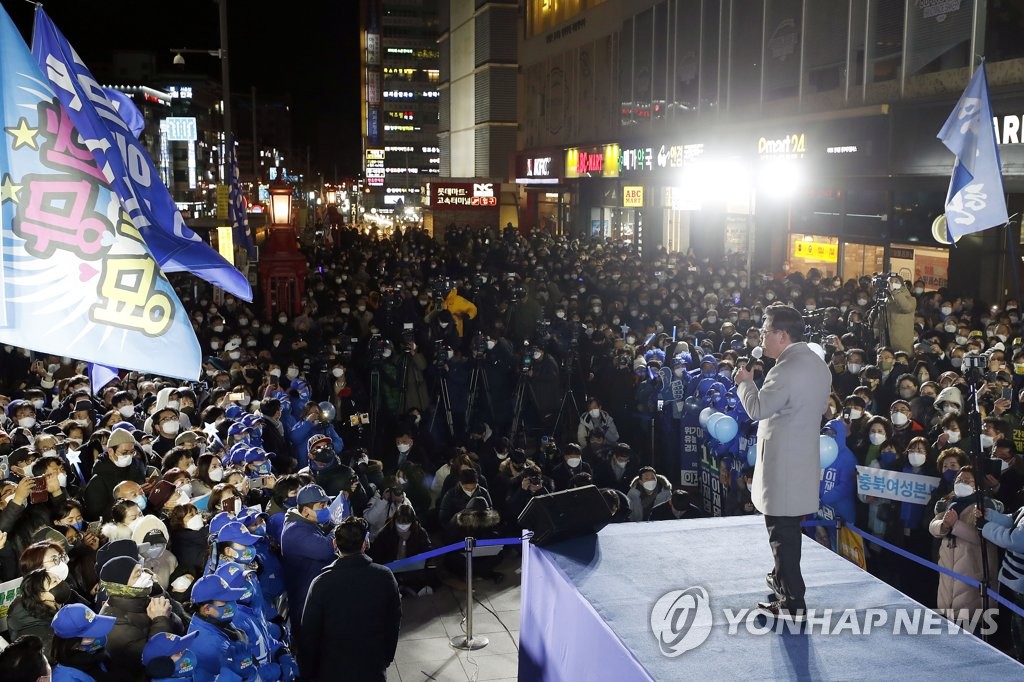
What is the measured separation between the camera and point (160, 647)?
483 centimetres

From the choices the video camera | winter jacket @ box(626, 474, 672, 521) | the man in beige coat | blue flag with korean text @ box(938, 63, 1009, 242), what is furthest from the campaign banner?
the video camera

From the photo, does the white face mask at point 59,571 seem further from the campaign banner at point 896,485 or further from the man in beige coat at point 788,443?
the campaign banner at point 896,485

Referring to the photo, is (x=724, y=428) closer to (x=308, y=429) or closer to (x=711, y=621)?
(x=308, y=429)

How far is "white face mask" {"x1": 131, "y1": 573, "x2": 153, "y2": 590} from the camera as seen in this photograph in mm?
5156

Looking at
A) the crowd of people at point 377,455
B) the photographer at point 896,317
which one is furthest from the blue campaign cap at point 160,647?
the photographer at point 896,317

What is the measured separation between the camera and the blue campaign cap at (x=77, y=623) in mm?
4727

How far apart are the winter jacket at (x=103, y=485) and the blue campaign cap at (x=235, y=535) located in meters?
2.36

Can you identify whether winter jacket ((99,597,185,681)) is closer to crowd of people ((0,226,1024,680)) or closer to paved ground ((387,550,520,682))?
crowd of people ((0,226,1024,680))

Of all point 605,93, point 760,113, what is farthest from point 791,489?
point 605,93

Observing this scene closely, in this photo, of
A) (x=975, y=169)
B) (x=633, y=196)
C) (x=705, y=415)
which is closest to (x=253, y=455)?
(x=705, y=415)

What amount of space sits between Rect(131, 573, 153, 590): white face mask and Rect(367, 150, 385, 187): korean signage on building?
12204cm

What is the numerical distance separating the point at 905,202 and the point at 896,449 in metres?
13.9

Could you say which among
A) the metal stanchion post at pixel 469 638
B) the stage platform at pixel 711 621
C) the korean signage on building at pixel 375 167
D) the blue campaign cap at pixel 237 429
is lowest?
the metal stanchion post at pixel 469 638

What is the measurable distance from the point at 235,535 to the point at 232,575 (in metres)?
0.67
